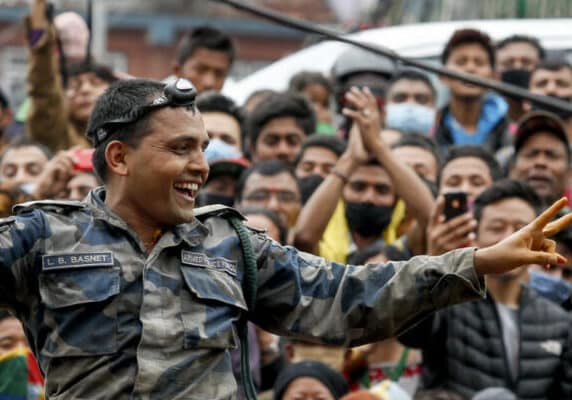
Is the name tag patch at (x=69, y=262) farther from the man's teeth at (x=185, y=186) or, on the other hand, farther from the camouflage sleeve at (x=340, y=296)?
the camouflage sleeve at (x=340, y=296)

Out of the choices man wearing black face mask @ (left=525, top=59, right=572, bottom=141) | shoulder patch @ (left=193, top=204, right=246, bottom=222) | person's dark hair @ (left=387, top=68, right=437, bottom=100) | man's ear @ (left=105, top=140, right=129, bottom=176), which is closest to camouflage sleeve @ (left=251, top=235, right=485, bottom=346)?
shoulder patch @ (left=193, top=204, right=246, bottom=222)

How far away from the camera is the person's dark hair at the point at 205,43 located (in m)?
11.1

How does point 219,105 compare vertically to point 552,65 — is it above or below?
below

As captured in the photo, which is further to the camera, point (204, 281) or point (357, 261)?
point (357, 261)

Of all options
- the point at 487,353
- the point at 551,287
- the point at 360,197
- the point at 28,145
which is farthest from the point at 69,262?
the point at 28,145

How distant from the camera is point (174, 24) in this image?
34625 millimetres

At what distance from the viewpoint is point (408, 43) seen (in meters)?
12.0

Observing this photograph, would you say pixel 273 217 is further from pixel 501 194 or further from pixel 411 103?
pixel 411 103

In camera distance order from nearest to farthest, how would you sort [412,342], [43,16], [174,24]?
[412,342] < [43,16] < [174,24]

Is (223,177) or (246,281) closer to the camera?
(246,281)

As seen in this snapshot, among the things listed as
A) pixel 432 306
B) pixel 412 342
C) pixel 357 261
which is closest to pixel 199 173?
pixel 432 306

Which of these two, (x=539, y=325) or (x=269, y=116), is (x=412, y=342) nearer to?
(x=539, y=325)

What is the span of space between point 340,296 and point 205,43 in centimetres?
531

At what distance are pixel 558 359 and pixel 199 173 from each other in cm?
304
